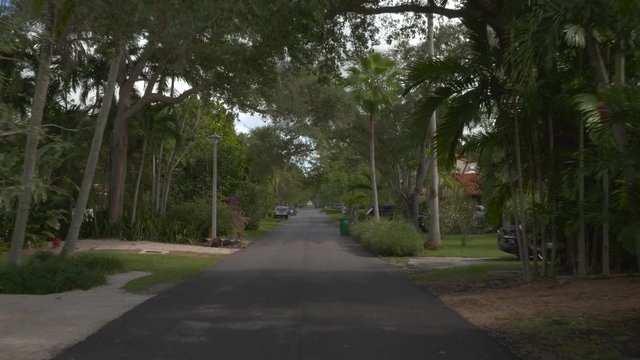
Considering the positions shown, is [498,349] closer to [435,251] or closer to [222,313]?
[222,313]

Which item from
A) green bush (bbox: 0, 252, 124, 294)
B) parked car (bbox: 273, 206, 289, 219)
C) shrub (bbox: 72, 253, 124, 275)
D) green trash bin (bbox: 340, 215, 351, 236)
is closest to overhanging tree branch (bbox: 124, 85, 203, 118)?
shrub (bbox: 72, 253, 124, 275)

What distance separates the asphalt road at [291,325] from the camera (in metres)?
7.02

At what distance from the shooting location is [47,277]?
1212 centimetres

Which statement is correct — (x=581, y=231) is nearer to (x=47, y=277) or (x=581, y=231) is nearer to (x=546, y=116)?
(x=546, y=116)

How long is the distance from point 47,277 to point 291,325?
586 cm

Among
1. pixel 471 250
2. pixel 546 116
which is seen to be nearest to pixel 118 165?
pixel 471 250

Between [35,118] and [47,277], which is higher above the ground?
[35,118]

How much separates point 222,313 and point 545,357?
15.6 feet

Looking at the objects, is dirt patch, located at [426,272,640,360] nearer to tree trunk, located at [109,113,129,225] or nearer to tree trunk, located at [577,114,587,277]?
tree trunk, located at [577,114,587,277]

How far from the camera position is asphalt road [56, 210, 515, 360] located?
7020 mm

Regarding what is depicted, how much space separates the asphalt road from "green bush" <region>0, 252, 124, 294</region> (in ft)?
5.74

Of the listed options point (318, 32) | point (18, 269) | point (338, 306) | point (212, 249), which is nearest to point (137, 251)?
point (212, 249)

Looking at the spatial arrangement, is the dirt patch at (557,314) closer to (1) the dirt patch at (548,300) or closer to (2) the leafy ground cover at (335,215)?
(1) the dirt patch at (548,300)

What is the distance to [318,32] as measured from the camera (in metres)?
13.1
